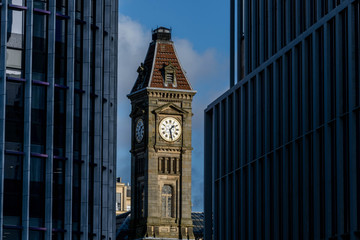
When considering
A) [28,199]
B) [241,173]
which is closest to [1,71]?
[28,199]

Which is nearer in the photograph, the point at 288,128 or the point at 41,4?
the point at 41,4

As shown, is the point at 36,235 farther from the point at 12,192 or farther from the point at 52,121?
the point at 52,121

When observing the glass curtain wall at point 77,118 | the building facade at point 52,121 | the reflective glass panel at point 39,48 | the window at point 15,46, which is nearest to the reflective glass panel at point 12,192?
the building facade at point 52,121

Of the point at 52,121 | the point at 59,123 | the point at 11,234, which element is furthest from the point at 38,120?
the point at 11,234

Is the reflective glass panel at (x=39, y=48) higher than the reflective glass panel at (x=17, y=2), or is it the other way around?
the reflective glass panel at (x=17, y=2)

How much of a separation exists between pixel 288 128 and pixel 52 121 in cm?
1643

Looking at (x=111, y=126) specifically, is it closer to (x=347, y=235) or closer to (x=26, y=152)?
(x=26, y=152)

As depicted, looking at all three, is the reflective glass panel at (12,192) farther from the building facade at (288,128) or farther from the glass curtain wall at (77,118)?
the building facade at (288,128)

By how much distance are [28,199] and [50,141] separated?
4352 mm

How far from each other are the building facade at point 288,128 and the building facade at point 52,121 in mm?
12485

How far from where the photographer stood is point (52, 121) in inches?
3199

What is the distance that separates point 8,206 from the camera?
78.5 metres

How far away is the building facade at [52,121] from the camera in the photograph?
261 feet

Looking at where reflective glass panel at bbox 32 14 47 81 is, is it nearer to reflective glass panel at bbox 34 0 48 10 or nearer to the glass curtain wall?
reflective glass panel at bbox 34 0 48 10
